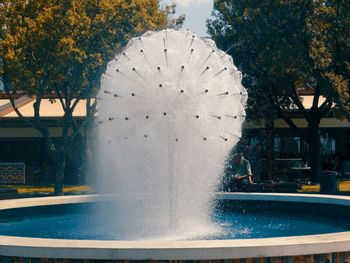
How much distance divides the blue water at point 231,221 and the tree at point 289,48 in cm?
1335

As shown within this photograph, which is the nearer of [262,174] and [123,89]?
[123,89]

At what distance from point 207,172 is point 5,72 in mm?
16436

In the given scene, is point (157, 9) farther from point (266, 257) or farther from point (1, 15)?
point (266, 257)

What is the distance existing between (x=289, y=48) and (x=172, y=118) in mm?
17475

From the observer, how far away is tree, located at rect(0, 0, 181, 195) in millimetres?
27359

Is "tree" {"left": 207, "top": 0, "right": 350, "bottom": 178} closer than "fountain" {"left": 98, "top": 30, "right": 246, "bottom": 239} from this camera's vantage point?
No

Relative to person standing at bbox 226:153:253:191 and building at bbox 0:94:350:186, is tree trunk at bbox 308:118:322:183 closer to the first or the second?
building at bbox 0:94:350:186

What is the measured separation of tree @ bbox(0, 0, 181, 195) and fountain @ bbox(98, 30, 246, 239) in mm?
13553

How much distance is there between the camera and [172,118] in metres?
13.0

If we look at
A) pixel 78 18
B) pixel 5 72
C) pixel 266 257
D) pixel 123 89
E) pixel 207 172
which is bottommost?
pixel 266 257

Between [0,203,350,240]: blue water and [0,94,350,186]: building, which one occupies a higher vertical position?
[0,94,350,186]: building

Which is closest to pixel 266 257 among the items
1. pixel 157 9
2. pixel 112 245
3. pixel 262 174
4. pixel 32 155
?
pixel 112 245

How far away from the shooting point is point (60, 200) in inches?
688

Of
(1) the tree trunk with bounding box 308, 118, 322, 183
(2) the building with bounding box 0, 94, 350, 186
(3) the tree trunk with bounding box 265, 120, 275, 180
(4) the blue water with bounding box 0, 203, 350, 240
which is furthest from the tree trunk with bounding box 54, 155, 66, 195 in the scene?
(1) the tree trunk with bounding box 308, 118, 322, 183
